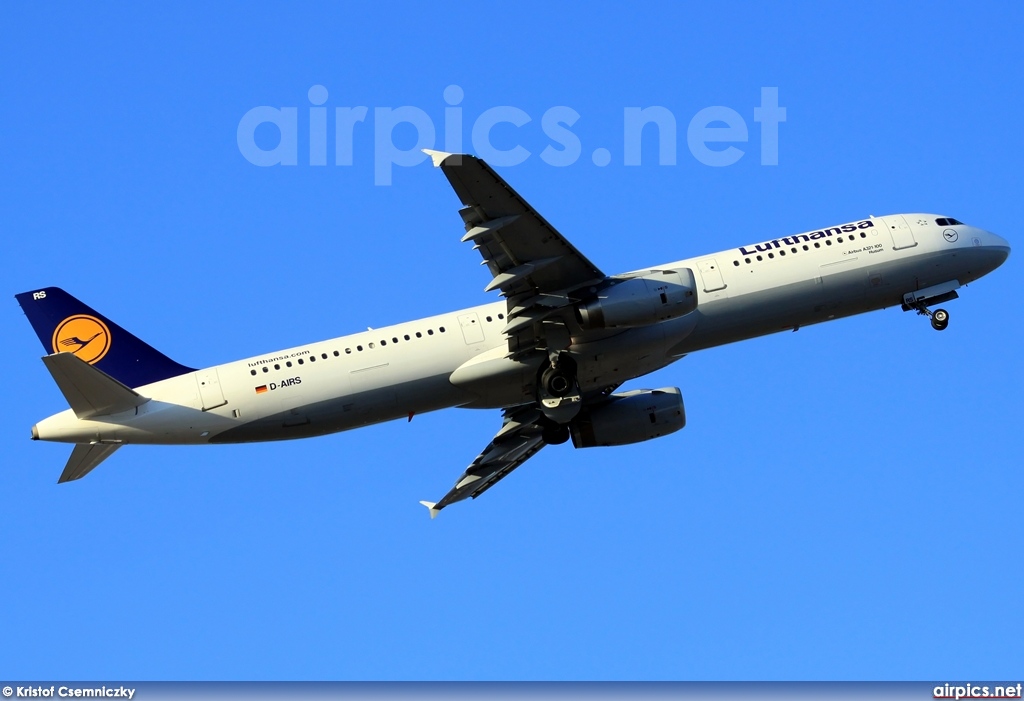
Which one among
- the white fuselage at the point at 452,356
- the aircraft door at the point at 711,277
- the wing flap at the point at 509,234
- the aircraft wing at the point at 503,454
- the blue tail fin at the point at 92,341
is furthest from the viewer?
the aircraft wing at the point at 503,454

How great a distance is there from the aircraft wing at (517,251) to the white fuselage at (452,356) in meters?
1.75

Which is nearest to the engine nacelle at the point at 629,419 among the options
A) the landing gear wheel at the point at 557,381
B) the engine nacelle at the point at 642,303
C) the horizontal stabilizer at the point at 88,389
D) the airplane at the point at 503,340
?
the airplane at the point at 503,340

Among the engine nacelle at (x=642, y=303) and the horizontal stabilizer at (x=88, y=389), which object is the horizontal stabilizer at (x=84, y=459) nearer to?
the horizontal stabilizer at (x=88, y=389)

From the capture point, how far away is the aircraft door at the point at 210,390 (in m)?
41.9

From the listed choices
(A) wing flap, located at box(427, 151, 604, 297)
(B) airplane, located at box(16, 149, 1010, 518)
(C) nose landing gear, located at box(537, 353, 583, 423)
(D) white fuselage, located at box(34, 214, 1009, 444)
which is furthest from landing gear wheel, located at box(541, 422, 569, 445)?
(A) wing flap, located at box(427, 151, 604, 297)

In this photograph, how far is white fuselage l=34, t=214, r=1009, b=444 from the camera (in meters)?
41.9

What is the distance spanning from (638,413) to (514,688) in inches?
602

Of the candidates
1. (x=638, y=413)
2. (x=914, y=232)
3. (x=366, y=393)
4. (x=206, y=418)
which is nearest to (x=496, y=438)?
(x=638, y=413)

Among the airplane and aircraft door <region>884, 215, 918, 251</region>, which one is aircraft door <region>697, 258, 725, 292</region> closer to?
the airplane

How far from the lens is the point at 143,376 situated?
42906 mm

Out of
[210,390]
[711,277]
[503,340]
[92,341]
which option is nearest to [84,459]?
[92,341]

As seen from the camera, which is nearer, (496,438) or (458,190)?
(458,190)

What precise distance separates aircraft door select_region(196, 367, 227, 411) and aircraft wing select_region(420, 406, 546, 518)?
40.0 feet

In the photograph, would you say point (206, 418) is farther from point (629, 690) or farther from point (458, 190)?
point (629, 690)
